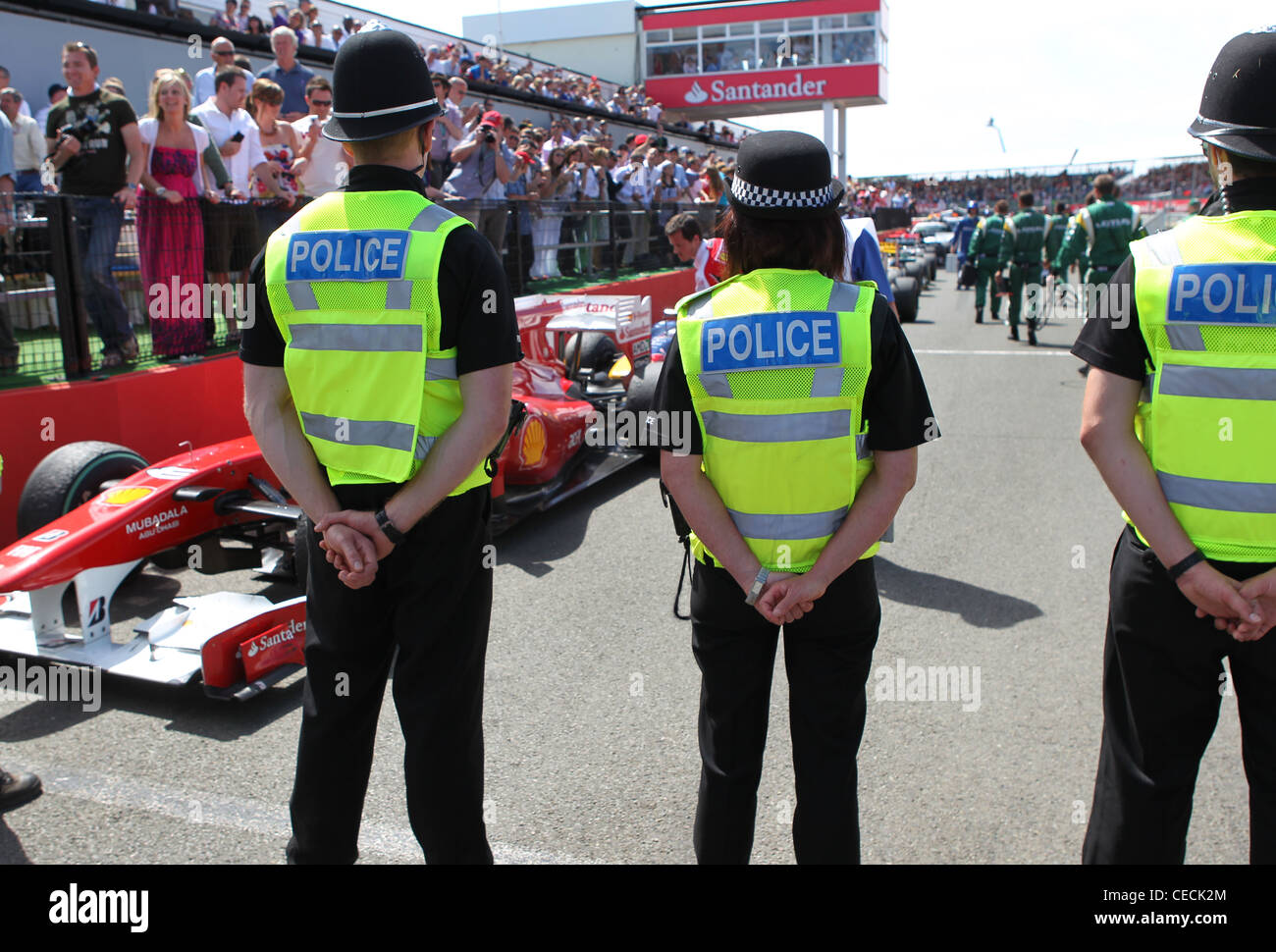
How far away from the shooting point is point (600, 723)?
3.82m

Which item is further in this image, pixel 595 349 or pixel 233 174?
pixel 595 349

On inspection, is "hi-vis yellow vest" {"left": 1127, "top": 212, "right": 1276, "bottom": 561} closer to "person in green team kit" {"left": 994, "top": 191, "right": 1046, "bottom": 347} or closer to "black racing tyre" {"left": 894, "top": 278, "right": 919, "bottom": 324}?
"person in green team kit" {"left": 994, "top": 191, "right": 1046, "bottom": 347}

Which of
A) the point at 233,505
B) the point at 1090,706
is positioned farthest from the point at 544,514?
the point at 1090,706

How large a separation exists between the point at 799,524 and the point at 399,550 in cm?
87

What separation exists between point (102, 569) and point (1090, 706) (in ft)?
12.8

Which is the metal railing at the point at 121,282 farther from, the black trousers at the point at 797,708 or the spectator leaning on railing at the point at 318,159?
the black trousers at the point at 797,708

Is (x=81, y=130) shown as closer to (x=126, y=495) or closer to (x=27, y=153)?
(x=27, y=153)

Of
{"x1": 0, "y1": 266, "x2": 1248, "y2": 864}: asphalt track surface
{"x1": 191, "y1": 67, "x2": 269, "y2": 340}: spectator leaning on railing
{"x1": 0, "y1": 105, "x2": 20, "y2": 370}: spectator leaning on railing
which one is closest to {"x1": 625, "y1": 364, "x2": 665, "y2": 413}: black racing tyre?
{"x1": 0, "y1": 266, "x2": 1248, "y2": 864}: asphalt track surface

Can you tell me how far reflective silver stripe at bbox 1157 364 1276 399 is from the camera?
2004mm

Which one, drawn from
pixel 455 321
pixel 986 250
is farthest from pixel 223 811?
pixel 986 250

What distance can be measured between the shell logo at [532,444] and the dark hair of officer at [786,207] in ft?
13.3

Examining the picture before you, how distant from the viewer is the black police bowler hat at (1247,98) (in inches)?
79.2

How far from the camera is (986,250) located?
49.8ft

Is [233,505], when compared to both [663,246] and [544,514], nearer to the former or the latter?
[544,514]
